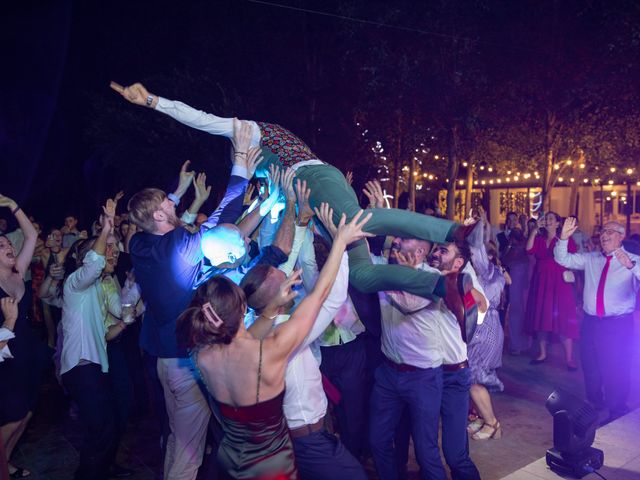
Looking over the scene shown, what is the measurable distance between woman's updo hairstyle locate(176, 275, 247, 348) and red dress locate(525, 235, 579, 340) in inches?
244

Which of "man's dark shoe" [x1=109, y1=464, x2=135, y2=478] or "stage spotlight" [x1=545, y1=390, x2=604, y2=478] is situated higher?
"stage spotlight" [x1=545, y1=390, x2=604, y2=478]

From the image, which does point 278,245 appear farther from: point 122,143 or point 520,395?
point 122,143

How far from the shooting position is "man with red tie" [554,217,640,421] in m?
5.89

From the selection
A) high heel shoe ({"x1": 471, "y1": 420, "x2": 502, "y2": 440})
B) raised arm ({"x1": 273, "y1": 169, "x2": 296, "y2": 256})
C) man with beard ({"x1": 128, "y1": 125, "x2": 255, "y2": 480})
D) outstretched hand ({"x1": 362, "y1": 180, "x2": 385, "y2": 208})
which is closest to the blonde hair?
man with beard ({"x1": 128, "y1": 125, "x2": 255, "y2": 480})

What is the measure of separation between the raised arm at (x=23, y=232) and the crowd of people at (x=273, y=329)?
0.02 metres

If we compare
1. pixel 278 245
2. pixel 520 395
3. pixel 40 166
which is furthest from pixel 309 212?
pixel 40 166

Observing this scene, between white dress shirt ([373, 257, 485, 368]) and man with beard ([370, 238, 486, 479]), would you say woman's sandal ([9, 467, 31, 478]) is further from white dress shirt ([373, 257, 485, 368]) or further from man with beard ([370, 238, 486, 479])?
white dress shirt ([373, 257, 485, 368])

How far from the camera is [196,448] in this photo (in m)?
3.57

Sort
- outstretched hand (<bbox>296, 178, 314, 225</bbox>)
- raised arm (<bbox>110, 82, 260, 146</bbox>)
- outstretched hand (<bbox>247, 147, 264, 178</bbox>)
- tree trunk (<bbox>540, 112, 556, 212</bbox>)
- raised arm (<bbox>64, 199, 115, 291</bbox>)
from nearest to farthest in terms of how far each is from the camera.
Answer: outstretched hand (<bbox>296, 178, 314, 225</bbox>) → outstretched hand (<bbox>247, 147, 264, 178</bbox>) → raised arm (<bbox>110, 82, 260, 146</bbox>) → raised arm (<bbox>64, 199, 115, 291</bbox>) → tree trunk (<bbox>540, 112, 556, 212</bbox>)

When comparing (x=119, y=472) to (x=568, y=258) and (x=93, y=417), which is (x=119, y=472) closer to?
(x=93, y=417)

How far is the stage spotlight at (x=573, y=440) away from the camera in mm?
4223

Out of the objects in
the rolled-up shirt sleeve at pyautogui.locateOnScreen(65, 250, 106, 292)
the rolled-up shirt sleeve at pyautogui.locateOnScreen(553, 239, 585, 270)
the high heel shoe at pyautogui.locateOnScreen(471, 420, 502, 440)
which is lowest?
the high heel shoe at pyautogui.locateOnScreen(471, 420, 502, 440)

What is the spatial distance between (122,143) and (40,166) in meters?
6.73

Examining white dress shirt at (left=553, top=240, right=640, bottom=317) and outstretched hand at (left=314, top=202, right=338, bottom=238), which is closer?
outstretched hand at (left=314, top=202, right=338, bottom=238)
